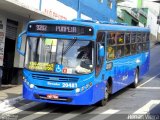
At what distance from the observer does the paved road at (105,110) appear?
13219 millimetres

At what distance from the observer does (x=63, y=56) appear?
1373 centimetres

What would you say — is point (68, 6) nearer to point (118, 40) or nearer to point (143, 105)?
point (118, 40)

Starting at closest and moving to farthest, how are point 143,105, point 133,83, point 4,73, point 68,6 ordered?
point 143,105 → point 133,83 → point 4,73 → point 68,6

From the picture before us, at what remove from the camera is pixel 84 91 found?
535 inches

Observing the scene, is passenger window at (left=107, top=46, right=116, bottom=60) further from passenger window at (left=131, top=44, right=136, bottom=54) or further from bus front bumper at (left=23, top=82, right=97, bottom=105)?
passenger window at (left=131, top=44, right=136, bottom=54)

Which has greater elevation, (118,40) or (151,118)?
(118,40)

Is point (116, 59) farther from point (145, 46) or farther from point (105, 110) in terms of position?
point (145, 46)

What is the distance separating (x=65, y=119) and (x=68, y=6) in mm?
14869

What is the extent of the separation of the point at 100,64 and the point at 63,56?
1.33 meters

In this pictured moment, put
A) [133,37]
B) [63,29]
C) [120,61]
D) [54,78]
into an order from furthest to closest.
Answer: [133,37] → [120,61] → [63,29] → [54,78]

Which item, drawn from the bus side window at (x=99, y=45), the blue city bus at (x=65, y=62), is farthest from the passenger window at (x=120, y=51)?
the bus side window at (x=99, y=45)

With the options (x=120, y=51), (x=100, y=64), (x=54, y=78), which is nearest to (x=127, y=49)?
(x=120, y=51)

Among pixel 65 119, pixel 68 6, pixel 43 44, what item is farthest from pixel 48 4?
pixel 65 119

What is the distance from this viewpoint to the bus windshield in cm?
1365
